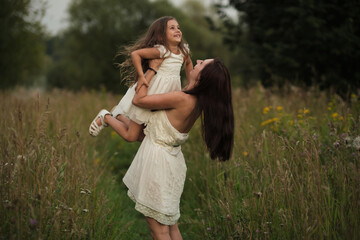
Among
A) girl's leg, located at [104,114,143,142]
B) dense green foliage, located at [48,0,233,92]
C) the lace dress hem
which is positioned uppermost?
girl's leg, located at [104,114,143,142]

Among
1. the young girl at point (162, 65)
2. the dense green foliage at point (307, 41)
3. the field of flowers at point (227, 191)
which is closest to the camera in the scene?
the field of flowers at point (227, 191)

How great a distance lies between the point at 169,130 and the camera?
2.52 m

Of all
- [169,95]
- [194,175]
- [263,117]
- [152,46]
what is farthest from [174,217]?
[263,117]

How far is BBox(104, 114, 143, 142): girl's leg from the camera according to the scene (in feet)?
8.59

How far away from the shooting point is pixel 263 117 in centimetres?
506

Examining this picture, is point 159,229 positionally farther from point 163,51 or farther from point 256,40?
point 256,40

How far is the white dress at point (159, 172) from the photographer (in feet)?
8.14

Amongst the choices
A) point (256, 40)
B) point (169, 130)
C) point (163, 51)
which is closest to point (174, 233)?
point (169, 130)

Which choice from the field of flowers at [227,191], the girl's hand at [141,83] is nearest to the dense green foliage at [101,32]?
the field of flowers at [227,191]

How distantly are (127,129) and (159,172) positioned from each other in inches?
18.1

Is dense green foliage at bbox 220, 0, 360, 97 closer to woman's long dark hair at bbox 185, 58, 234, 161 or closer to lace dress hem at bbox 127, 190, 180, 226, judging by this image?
woman's long dark hair at bbox 185, 58, 234, 161

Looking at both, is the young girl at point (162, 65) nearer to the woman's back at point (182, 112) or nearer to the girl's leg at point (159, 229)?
the woman's back at point (182, 112)

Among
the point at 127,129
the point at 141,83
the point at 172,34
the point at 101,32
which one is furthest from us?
the point at 101,32

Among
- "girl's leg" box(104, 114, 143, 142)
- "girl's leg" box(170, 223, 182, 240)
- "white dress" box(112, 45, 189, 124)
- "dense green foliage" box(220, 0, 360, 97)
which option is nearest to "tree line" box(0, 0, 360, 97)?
"dense green foliage" box(220, 0, 360, 97)
